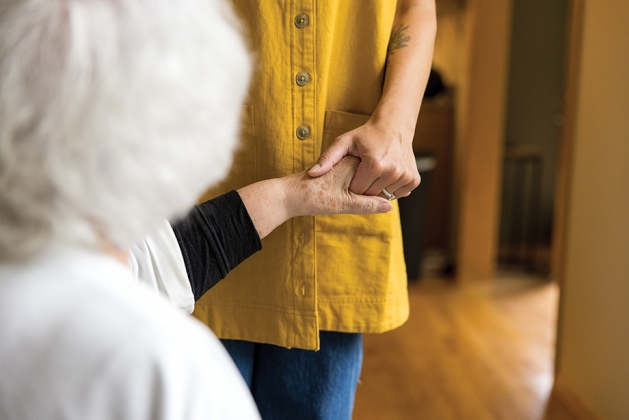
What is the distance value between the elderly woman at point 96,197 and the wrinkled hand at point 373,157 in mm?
357

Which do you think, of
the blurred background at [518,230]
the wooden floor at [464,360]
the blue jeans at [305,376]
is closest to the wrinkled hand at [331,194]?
the blue jeans at [305,376]

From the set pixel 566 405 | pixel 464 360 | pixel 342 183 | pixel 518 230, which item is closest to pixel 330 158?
pixel 342 183

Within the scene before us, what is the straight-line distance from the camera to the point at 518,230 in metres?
4.06

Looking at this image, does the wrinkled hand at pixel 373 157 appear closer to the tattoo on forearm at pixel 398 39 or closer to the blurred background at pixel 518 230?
the tattoo on forearm at pixel 398 39

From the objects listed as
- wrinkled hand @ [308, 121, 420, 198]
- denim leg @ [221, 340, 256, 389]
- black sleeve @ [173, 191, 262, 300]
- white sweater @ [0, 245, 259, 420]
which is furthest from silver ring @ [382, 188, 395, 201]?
white sweater @ [0, 245, 259, 420]

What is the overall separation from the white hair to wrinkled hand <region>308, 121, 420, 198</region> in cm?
37

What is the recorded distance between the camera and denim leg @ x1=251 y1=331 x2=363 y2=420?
3.25 ft

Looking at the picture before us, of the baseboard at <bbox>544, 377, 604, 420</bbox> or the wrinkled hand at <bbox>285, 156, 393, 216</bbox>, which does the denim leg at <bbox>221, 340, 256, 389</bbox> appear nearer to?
the wrinkled hand at <bbox>285, 156, 393, 216</bbox>

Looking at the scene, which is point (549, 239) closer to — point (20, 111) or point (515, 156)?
point (515, 156)

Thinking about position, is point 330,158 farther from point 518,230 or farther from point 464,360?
point 518,230

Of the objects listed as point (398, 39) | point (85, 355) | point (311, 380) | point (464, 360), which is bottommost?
point (464, 360)

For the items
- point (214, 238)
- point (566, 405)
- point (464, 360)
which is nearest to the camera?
point (214, 238)

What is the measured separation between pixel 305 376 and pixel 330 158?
381 mm

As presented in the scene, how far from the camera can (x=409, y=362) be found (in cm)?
239
